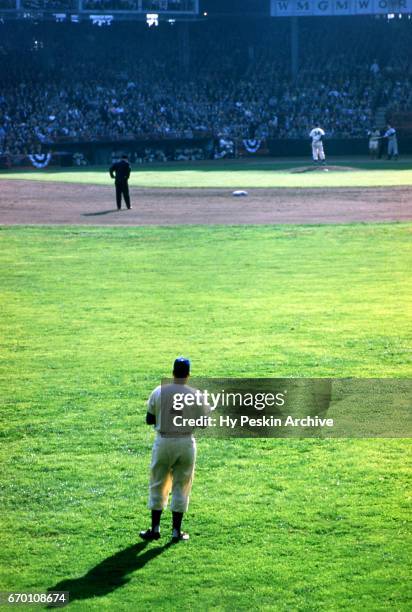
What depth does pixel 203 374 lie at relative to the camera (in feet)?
44.9

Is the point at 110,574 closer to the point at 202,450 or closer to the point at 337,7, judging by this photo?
the point at 202,450

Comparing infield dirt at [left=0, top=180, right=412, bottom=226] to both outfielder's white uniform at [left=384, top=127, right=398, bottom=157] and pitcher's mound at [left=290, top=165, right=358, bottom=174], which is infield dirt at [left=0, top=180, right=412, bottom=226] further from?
outfielder's white uniform at [left=384, top=127, right=398, bottom=157]

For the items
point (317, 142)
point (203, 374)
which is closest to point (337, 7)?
point (317, 142)

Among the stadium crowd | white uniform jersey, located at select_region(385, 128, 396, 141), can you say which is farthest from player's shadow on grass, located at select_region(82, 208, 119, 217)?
white uniform jersey, located at select_region(385, 128, 396, 141)

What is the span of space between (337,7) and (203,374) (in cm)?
5359

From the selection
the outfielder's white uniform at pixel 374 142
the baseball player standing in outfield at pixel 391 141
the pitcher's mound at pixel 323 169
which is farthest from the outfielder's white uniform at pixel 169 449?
the outfielder's white uniform at pixel 374 142

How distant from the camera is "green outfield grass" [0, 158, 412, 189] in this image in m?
41.1

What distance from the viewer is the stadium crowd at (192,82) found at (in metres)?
58.5

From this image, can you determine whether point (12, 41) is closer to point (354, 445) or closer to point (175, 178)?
point (175, 178)

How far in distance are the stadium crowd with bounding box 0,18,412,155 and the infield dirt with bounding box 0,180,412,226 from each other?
60.4ft

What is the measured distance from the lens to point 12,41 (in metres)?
64.3

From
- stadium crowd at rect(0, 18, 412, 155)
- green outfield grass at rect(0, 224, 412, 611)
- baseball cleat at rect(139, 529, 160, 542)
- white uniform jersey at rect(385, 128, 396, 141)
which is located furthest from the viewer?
stadium crowd at rect(0, 18, 412, 155)

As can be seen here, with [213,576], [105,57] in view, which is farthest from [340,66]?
[213,576]

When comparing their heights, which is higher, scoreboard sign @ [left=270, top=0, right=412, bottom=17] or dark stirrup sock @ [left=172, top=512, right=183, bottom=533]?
scoreboard sign @ [left=270, top=0, right=412, bottom=17]
